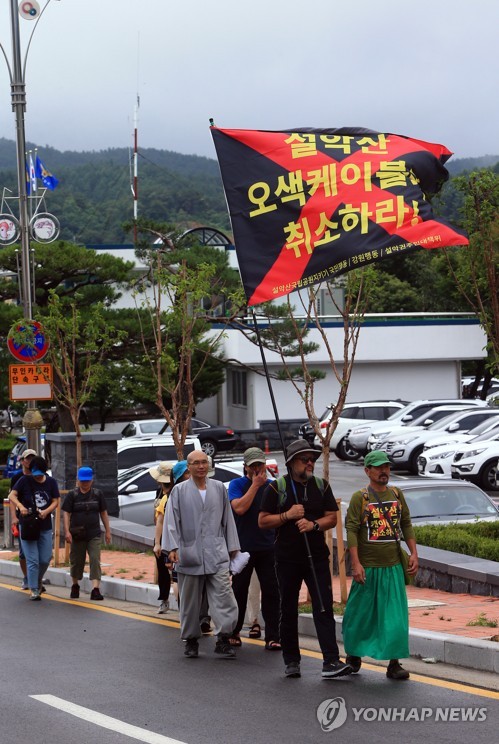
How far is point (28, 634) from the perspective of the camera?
1161 centimetres

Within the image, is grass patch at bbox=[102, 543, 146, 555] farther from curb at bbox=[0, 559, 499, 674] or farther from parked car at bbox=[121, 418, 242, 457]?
parked car at bbox=[121, 418, 242, 457]

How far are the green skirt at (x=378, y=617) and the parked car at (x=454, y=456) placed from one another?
1863 centimetres

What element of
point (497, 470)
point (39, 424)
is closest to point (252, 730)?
point (39, 424)

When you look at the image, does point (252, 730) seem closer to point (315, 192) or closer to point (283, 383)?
point (315, 192)

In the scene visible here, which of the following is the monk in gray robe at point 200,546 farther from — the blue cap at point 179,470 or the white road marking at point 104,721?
the white road marking at point 104,721

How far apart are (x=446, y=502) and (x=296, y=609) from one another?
24.4ft

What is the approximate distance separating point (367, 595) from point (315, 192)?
3.68 metres

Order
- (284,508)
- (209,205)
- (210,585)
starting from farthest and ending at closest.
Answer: (209,205) < (210,585) < (284,508)

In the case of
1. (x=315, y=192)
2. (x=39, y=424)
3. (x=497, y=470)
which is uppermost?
(x=315, y=192)

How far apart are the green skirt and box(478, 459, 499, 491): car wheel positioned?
1859 centimetres

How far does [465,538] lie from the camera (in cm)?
1362

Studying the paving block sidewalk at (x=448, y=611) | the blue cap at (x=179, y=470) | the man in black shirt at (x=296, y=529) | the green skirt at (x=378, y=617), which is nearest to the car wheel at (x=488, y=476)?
the paving block sidewalk at (x=448, y=611)

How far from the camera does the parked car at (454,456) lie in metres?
26.9

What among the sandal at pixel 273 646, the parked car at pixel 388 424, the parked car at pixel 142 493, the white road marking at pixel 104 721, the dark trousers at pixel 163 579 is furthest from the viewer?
the parked car at pixel 388 424
